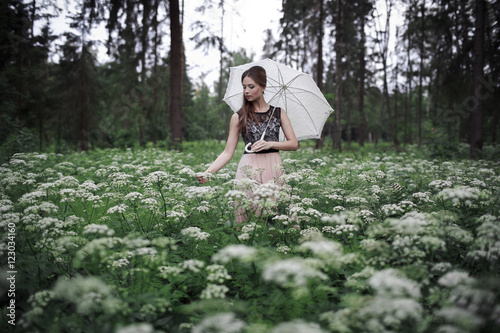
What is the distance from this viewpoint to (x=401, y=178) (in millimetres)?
5738

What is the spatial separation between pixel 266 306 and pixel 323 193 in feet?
7.17

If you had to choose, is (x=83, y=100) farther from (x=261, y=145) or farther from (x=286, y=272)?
(x=286, y=272)


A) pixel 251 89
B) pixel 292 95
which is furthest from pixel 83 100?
pixel 251 89

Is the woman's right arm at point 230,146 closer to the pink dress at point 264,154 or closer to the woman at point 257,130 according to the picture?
the woman at point 257,130

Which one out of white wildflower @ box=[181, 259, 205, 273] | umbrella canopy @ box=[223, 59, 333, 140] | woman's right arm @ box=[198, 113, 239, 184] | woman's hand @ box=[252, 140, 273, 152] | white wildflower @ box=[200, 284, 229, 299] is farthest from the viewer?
umbrella canopy @ box=[223, 59, 333, 140]

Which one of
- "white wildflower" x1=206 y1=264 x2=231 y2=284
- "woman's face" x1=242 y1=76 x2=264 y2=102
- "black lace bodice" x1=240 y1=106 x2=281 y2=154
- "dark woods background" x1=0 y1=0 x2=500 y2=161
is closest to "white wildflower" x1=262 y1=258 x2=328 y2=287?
"white wildflower" x1=206 y1=264 x2=231 y2=284

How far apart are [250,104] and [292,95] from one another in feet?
3.07

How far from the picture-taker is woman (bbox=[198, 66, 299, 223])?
3.72m

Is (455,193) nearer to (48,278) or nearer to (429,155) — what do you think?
(48,278)

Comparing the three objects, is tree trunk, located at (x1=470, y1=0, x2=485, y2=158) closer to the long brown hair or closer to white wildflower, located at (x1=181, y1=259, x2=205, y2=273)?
the long brown hair

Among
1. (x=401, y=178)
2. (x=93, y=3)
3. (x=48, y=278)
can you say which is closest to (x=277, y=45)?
(x=93, y=3)

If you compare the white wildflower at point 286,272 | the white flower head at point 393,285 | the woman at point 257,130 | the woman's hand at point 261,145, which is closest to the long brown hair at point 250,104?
the woman at point 257,130

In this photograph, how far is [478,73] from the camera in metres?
10.7

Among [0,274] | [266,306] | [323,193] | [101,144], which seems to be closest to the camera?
[0,274]
